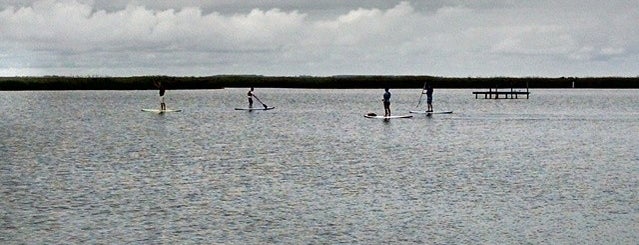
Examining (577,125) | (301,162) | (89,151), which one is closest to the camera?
(301,162)

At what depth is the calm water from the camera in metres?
20.4

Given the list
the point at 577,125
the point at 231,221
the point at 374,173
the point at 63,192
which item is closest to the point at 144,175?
the point at 63,192

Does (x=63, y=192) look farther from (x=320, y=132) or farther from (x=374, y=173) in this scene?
(x=320, y=132)

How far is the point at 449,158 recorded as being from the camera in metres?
39.0

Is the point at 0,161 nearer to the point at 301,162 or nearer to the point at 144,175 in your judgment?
the point at 144,175

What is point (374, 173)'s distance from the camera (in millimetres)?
32625

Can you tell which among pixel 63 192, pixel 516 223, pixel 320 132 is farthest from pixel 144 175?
pixel 320 132

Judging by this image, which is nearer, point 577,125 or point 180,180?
point 180,180

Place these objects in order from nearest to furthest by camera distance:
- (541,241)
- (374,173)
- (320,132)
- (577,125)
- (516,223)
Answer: (541,241)
(516,223)
(374,173)
(320,132)
(577,125)

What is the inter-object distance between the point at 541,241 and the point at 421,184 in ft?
32.3

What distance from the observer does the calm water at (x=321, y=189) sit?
20422 millimetres

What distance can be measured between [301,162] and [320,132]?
22566 mm

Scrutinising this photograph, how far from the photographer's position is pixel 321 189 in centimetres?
2784

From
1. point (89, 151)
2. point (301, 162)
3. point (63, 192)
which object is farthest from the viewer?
point (89, 151)
